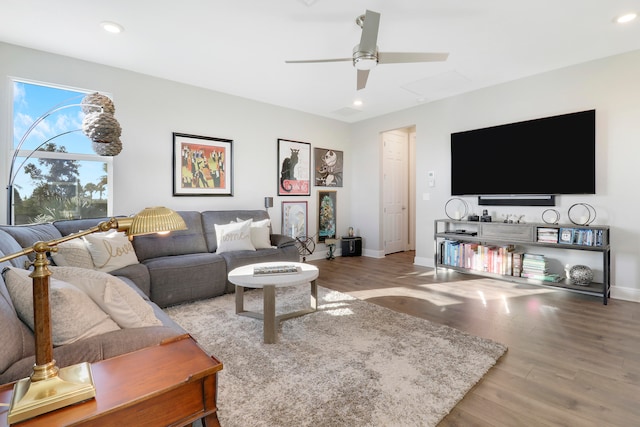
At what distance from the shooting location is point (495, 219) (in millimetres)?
4387

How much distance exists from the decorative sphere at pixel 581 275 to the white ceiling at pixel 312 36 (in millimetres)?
2358

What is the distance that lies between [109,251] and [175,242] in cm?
80

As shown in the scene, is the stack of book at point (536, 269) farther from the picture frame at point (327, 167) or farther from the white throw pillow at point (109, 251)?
the white throw pillow at point (109, 251)

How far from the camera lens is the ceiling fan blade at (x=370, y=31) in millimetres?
2262

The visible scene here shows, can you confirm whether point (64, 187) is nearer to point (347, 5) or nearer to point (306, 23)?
point (306, 23)

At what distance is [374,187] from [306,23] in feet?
11.9

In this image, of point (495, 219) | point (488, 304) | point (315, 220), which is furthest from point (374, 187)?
point (488, 304)

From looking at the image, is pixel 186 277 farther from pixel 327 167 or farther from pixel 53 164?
pixel 327 167

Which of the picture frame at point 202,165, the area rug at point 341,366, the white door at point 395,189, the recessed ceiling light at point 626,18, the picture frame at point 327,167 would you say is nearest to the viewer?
the area rug at point 341,366

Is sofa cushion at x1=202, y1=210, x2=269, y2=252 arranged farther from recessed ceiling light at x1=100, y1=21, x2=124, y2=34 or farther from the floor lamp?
the floor lamp

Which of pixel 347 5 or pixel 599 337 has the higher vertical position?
pixel 347 5

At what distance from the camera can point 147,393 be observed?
893mm

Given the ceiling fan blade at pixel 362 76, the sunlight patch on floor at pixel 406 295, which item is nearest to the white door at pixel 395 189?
the sunlight patch on floor at pixel 406 295

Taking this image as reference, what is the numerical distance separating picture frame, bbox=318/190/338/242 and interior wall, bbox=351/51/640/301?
1.60 metres
